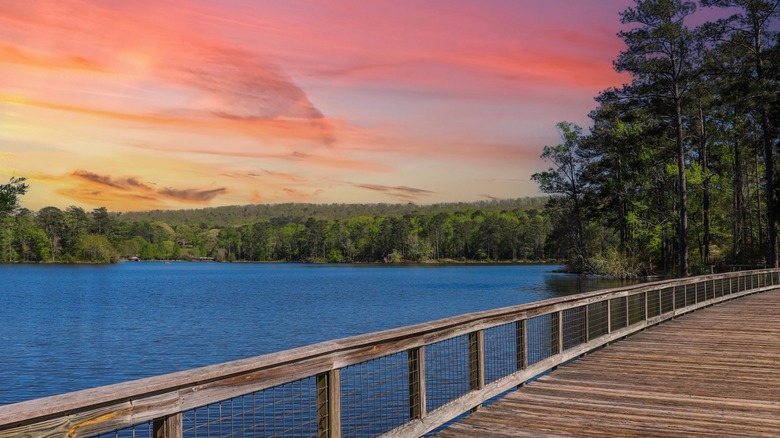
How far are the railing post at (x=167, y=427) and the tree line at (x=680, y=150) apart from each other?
3186cm

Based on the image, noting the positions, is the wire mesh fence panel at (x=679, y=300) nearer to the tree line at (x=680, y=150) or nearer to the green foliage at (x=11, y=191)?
the tree line at (x=680, y=150)

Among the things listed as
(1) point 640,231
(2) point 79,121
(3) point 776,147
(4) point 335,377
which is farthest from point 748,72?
(2) point 79,121

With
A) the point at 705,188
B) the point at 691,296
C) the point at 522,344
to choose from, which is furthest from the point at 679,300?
the point at 705,188

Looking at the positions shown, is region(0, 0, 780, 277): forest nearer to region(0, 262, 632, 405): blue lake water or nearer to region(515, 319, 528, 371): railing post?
region(0, 262, 632, 405): blue lake water

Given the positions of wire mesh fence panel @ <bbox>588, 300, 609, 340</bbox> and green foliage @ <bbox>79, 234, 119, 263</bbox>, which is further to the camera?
green foliage @ <bbox>79, 234, 119, 263</bbox>

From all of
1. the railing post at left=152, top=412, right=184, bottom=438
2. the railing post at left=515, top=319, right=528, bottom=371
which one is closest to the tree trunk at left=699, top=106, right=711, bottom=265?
the railing post at left=515, top=319, right=528, bottom=371

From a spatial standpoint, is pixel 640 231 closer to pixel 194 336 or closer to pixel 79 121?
pixel 194 336

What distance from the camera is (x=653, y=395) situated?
823cm

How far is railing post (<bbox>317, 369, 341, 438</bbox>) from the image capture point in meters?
4.96

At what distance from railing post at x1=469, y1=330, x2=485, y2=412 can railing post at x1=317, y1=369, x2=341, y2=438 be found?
2703 millimetres

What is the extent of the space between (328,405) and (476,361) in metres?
2.86

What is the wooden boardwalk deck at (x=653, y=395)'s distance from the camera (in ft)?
21.9

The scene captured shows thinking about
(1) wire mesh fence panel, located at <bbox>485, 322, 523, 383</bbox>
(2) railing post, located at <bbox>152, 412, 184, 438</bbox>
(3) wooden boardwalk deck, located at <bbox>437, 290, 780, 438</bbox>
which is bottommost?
(1) wire mesh fence panel, located at <bbox>485, 322, 523, 383</bbox>

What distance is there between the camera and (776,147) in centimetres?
4200
